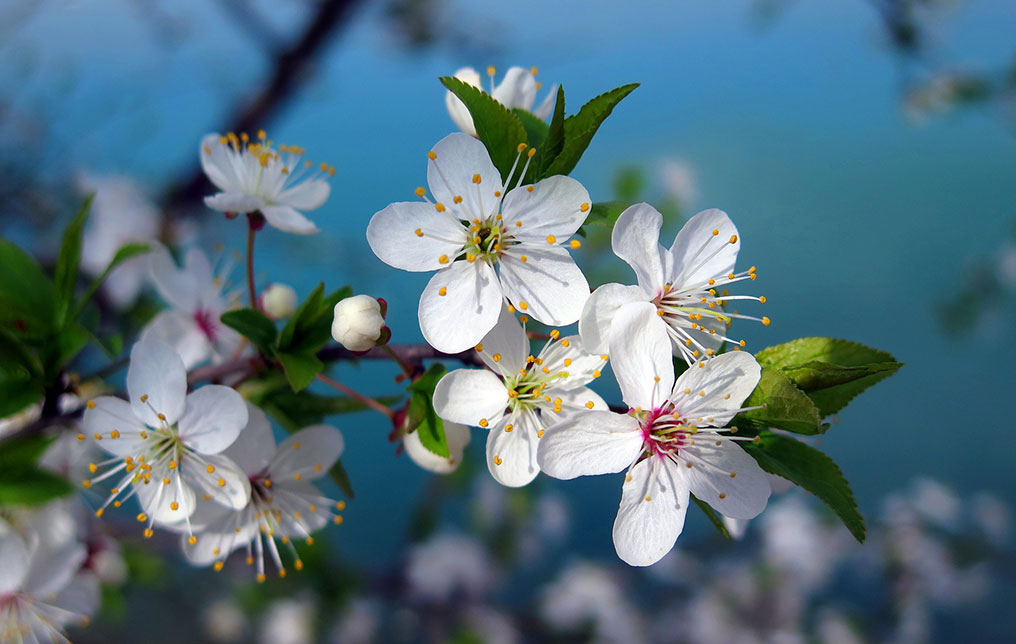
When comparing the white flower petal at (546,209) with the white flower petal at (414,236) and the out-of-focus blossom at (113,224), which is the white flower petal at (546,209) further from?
the out-of-focus blossom at (113,224)

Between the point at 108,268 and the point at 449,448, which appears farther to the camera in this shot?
the point at 108,268

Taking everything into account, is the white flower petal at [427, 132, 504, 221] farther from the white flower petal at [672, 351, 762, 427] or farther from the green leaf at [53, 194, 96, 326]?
the green leaf at [53, 194, 96, 326]

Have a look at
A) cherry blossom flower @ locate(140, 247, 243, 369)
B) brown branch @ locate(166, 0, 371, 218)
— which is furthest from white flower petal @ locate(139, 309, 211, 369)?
brown branch @ locate(166, 0, 371, 218)

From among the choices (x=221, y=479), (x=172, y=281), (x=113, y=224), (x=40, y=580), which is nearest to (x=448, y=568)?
(x=113, y=224)

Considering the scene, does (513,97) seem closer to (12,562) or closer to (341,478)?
(341,478)

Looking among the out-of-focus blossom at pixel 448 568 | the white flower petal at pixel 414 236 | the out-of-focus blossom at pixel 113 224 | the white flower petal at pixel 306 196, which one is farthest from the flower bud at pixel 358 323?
the out-of-focus blossom at pixel 448 568

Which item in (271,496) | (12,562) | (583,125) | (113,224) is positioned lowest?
(113,224)
